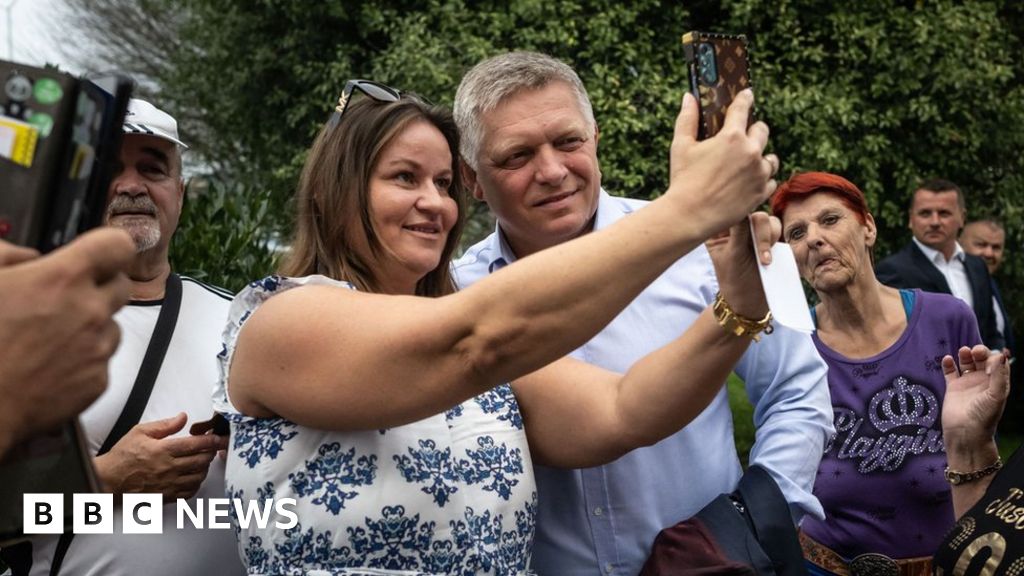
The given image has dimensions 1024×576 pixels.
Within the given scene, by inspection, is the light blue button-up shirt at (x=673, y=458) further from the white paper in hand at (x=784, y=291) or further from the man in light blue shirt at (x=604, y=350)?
the white paper in hand at (x=784, y=291)

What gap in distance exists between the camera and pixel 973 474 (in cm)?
311

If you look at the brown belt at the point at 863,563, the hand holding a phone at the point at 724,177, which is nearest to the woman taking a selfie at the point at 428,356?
the hand holding a phone at the point at 724,177

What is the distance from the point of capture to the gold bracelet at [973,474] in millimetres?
3096

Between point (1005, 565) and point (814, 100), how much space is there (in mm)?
10069

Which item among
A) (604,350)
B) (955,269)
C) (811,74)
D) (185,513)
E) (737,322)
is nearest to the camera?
(737,322)

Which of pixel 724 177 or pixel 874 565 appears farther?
pixel 874 565

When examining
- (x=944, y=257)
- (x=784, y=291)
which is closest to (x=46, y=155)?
(x=784, y=291)

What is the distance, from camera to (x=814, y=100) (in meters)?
12.0

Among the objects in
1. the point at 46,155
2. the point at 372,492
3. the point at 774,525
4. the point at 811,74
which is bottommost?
the point at 774,525

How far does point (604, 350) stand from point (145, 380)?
1.29 m

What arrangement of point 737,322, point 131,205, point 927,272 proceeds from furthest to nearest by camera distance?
point 927,272 → point 131,205 → point 737,322

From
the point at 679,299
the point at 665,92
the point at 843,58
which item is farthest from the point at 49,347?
the point at 843,58

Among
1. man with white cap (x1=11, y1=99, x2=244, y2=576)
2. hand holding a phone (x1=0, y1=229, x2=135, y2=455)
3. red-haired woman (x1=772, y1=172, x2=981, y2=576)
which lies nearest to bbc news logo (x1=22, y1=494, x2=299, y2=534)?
man with white cap (x1=11, y1=99, x2=244, y2=576)

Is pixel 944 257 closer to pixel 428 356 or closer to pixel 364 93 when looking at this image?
pixel 364 93
